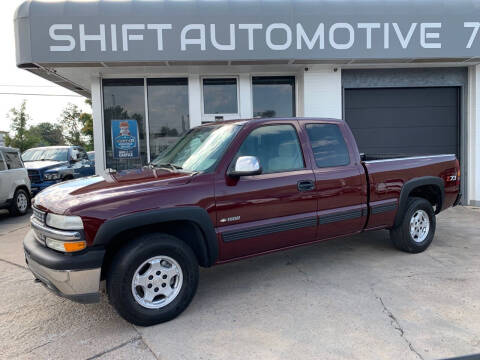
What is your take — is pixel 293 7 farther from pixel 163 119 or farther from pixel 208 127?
pixel 208 127

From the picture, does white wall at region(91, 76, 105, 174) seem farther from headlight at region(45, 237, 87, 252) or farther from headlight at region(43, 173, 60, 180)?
headlight at region(45, 237, 87, 252)

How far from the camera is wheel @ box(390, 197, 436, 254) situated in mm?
5094

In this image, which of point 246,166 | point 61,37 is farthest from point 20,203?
point 246,166

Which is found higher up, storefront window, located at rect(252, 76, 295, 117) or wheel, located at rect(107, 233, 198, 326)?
storefront window, located at rect(252, 76, 295, 117)

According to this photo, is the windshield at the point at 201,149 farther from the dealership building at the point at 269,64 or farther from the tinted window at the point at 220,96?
the tinted window at the point at 220,96

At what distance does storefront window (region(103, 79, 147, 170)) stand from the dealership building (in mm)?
24

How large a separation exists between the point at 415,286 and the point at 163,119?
267 inches

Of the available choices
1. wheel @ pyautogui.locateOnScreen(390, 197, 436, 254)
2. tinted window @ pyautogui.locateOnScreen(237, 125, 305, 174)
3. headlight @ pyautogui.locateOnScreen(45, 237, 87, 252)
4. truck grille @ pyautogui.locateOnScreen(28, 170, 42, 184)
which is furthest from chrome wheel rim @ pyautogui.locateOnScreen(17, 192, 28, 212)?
wheel @ pyautogui.locateOnScreen(390, 197, 436, 254)

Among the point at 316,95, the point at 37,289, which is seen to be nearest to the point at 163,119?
the point at 316,95

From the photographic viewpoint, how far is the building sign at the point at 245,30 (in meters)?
7.24

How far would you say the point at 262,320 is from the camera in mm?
3416

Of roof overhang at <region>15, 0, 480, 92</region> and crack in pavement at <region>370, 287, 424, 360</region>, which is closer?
crack in pavement at <region>370, 287, 424, 360</region>

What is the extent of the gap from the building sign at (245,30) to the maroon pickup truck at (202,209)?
3.75m

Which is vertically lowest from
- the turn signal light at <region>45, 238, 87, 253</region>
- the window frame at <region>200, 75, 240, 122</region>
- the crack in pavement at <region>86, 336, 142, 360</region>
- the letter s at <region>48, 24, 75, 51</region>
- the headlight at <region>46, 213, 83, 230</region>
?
the crack in pavement at <region>86, 336, 142, 360</region>
